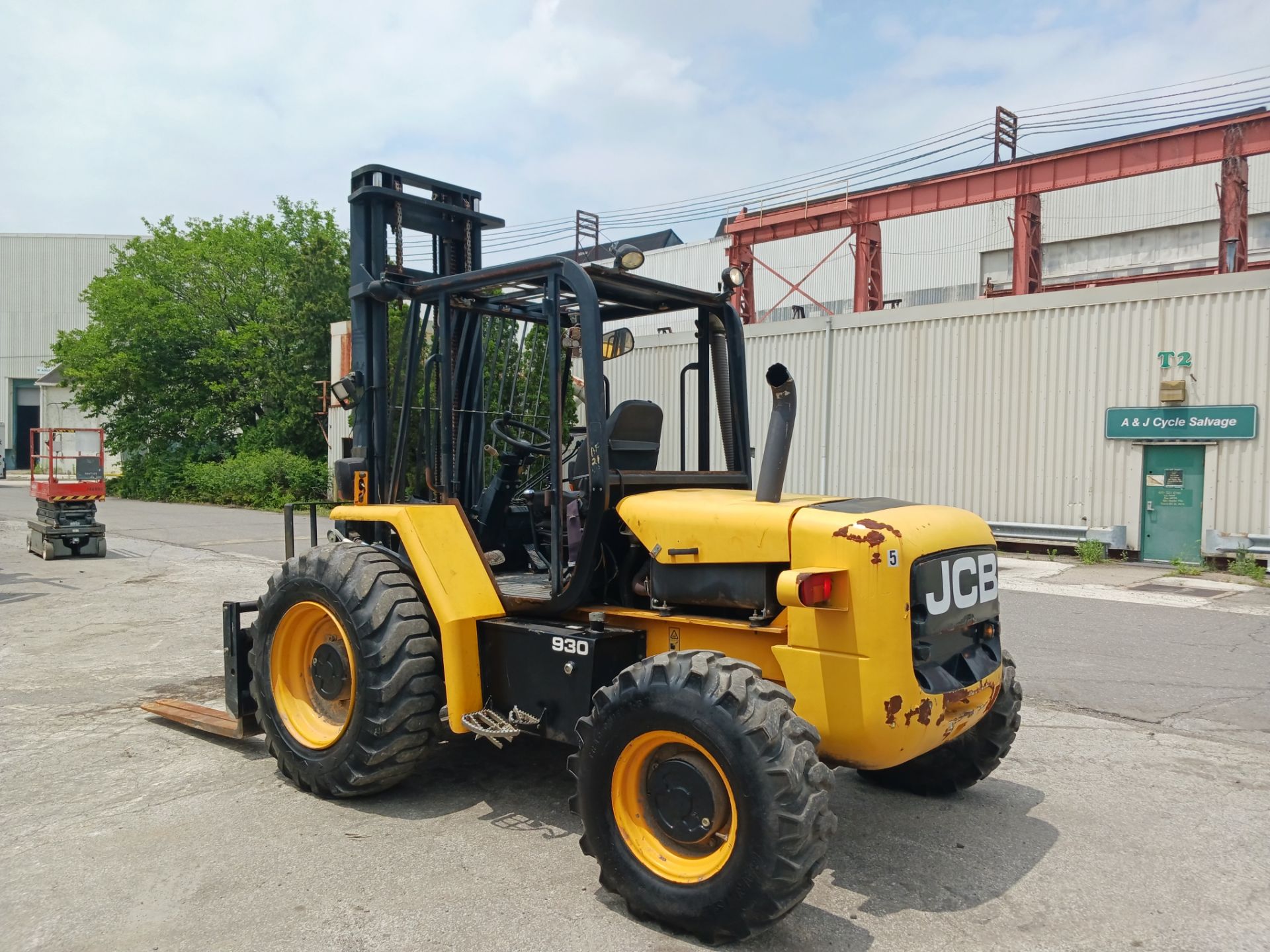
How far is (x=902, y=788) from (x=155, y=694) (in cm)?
534

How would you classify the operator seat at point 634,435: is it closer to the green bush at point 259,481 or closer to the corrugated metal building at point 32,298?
the green bush at point 259,481

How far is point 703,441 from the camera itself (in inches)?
217

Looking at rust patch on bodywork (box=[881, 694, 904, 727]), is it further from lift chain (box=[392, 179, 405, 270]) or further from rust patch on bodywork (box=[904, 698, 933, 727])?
lift chain (box=[392, 179, 405, 270])

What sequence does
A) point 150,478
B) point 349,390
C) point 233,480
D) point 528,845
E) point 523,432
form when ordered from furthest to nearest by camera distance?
point 150,478 → point 233,480 → point 349,390 → point 523,432 → point 528,845

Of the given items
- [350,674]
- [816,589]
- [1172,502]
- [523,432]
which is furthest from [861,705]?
[1172,502]

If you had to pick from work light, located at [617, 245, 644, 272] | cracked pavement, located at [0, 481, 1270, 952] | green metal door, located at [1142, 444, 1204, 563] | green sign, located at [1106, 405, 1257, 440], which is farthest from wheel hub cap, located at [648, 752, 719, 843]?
green sign, located at [1106, 405, 1257, 440]

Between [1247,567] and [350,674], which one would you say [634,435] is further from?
[1247,567]

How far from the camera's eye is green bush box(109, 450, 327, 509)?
28.5 m

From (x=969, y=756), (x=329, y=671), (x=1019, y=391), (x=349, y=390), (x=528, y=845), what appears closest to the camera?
(x=528, y=845)

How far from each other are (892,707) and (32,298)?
6026 centimetres

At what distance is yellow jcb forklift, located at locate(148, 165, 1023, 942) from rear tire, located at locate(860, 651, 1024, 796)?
0.05 ft

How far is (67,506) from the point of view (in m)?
16.1

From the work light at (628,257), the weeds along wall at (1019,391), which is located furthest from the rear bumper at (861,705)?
the weeds along wall at (1019,391)

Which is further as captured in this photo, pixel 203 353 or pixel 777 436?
pixel 203 353
